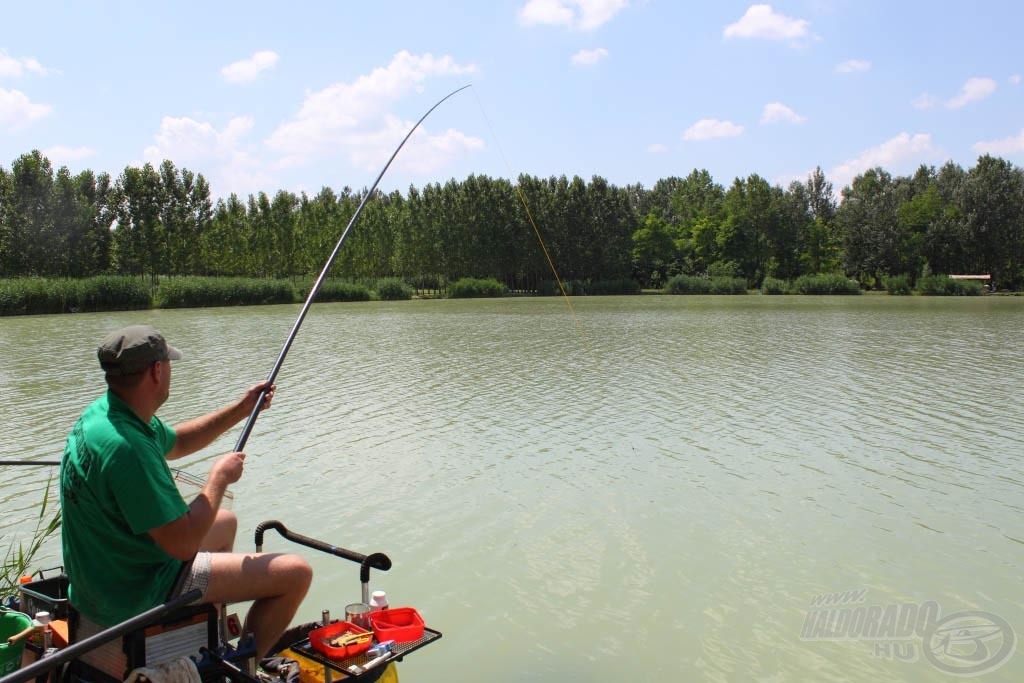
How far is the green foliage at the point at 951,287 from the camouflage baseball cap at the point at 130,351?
72155 millimetres

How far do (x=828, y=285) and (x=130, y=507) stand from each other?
72941 mm

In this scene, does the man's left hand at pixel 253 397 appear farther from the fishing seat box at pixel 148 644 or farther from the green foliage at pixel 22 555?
the green foliage at pixel 22 555

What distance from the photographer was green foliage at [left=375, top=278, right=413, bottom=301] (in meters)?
61.7

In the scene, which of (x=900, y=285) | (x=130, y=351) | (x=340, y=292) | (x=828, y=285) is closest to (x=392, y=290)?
(x=340, y=292)

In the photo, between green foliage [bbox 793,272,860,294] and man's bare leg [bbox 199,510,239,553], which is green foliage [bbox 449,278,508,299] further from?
man's bare leg [bbox 199,510,239,553]

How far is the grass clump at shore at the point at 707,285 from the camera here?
71812 millimetres

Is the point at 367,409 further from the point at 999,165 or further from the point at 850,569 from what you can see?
the point at 999,165

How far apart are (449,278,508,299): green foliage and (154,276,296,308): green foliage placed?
14.8 meters

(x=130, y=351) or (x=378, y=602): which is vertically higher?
(x=130, y=351)

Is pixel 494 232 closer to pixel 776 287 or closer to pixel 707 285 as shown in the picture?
pixel 707 285

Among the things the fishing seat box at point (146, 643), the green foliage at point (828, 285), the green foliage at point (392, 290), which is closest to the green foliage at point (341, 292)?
the green foliage at point (392, 290)

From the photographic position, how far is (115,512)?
9.11 ft

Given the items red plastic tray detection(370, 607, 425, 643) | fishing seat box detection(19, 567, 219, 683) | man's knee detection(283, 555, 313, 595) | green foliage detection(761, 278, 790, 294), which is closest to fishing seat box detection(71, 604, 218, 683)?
fishing seat box detection(19, 567, 219, 683)

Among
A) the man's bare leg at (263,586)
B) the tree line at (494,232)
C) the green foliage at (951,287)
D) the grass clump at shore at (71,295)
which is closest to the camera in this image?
the man's bare leg at (263,586)
